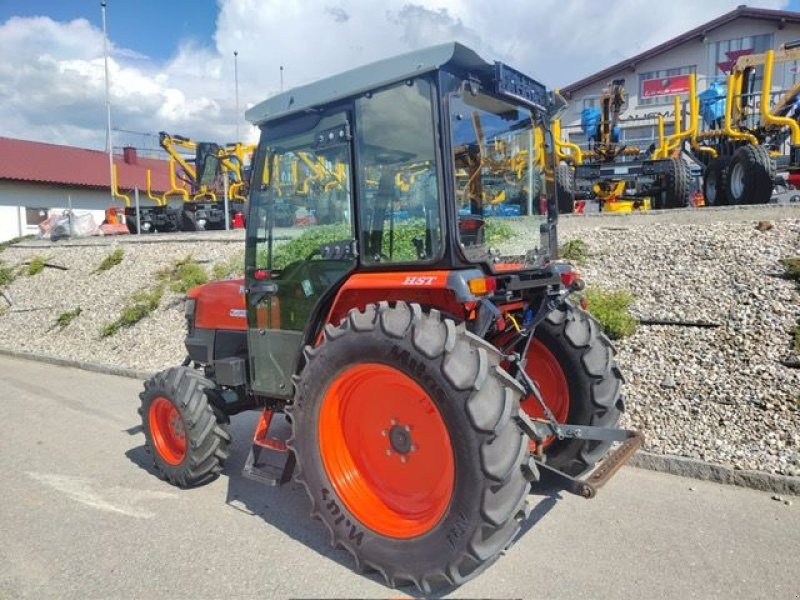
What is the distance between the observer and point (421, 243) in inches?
132

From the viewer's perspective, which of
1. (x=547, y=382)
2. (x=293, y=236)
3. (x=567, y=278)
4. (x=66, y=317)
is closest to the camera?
(x=293, y=236)

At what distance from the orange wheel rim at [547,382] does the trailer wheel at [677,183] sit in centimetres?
1064

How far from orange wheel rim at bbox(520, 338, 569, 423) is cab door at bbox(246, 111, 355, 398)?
156 cm

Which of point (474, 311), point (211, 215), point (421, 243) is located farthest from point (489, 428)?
point (211, 215)

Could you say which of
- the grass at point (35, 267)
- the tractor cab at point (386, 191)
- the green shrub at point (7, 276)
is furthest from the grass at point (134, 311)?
the tractor cab at point (386, 191)

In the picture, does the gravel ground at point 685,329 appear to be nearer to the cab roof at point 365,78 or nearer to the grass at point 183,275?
the grass at point 183,275

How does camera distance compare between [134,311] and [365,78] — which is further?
[134,311]

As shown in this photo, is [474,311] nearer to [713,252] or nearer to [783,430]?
[783,430]

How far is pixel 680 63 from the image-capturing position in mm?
33469

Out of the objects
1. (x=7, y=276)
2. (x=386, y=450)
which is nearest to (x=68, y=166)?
(x=7, y=276)

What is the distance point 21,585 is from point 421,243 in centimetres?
279

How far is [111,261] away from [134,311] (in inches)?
165

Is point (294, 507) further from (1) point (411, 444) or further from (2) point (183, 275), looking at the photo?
(2) point (183, 275)

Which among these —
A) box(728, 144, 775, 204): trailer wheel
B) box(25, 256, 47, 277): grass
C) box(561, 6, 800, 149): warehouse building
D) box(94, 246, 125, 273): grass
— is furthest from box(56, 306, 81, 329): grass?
box(561, 6, 800, 149): warehouse building
